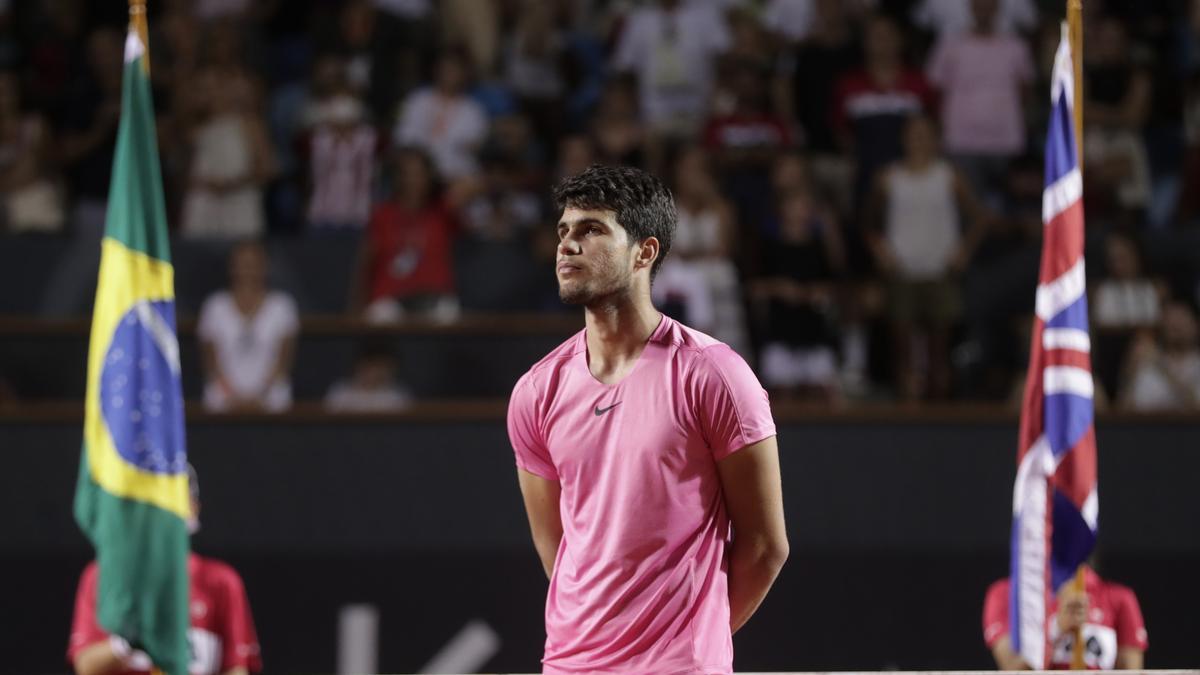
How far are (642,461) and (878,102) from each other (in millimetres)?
7465

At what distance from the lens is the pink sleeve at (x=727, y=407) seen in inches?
144

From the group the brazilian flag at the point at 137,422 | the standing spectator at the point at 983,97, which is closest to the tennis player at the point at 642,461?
the brazilian flag at the point at 137,422

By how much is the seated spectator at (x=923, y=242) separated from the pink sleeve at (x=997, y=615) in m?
3.43

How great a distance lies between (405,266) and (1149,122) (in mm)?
4974

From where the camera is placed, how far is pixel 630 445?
3705 mm

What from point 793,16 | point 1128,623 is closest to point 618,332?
point 1128,623

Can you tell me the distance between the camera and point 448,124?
1080cm

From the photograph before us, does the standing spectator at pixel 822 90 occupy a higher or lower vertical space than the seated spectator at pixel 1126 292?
higher

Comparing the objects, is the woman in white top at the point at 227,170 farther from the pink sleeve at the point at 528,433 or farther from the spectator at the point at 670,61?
the pink sleeve at the point at 528,433

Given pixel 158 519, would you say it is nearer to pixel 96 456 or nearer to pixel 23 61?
pixel 96 456

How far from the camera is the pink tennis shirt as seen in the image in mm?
3684

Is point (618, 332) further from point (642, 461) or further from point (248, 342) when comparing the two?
point (248, 342)

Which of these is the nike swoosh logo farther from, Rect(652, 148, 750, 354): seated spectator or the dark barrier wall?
Rect(652, 148, 750, 354): seated spectator

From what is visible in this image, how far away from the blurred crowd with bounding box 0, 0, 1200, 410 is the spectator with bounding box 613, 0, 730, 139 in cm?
2
